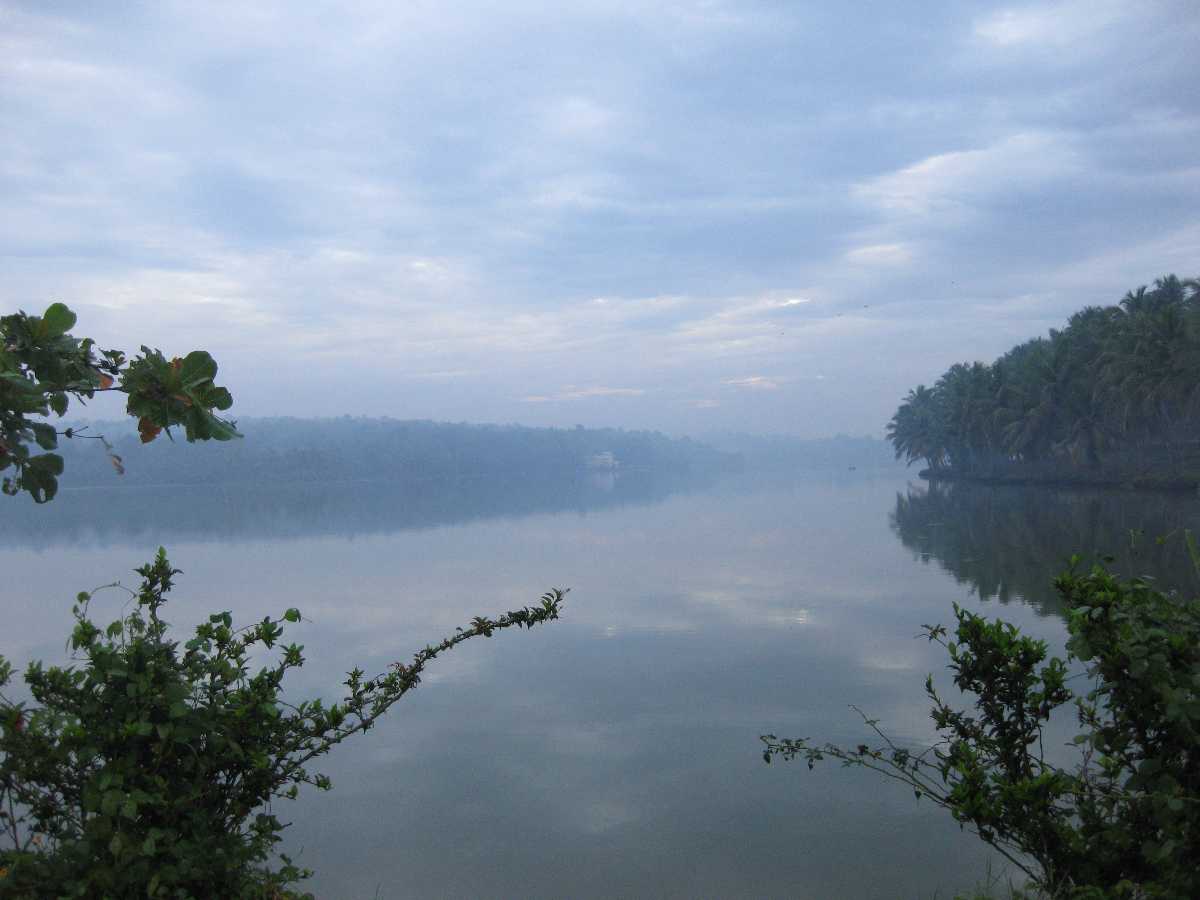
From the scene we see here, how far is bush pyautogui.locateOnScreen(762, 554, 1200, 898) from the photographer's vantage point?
83.5 inches

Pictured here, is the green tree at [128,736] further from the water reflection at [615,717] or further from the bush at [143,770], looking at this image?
the water reflection at [615,717]

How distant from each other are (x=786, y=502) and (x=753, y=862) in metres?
43.0

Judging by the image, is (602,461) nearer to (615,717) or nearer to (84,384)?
(615,717)

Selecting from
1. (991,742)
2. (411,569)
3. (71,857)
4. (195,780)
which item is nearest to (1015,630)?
(991,742)

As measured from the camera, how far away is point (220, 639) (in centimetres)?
273

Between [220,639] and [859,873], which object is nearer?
[220,639]

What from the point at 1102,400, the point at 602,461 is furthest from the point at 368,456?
the point at 1102,400

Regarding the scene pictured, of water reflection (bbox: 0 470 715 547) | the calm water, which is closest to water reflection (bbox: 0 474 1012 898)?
the calm water

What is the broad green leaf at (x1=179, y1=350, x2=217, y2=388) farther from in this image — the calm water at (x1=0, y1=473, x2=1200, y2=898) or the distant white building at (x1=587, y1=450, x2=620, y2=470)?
the distant white building at (x1=587, y1=450, x2=620, y2=470)

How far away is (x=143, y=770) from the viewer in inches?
91.5

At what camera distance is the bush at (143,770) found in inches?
85.8

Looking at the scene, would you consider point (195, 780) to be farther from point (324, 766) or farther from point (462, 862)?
point (324, 766)

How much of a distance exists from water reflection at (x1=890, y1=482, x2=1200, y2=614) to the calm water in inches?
6.6

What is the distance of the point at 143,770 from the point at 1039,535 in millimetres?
25350
